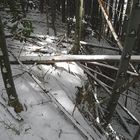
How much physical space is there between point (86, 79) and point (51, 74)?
0.58m

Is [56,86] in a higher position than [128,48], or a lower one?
lower

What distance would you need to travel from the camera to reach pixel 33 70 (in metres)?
3.22

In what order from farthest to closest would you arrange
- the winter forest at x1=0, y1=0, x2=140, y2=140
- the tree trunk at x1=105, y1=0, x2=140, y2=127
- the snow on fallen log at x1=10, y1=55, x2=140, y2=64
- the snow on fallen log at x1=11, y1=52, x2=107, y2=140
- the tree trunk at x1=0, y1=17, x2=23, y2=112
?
the snow on fallen log at x1=10, y1=55, x2=140, y2=64 < the snow on fallen log at x1=11, y1=52, x2=107, y2=140 < the winter forest at x1=0, y1=0, x2=140, y2=140 < the tree trunk at x1=105, y1=0, x2=140, y2=127 < the tree trunk at x1=0, y1=17, x2=23, y2=112

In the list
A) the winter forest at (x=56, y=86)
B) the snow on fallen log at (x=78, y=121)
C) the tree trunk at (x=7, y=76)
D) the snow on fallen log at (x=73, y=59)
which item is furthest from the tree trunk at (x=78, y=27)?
the tree trunk at (x=7, y=76)

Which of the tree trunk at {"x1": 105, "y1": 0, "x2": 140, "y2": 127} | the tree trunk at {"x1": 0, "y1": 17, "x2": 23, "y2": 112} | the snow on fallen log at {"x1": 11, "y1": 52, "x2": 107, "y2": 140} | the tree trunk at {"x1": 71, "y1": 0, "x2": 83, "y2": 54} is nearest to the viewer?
the tree trunk at {"x1": 0, "y1": 17, "x2": 23, "y2": 112}

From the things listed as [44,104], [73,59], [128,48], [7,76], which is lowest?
[44,104]

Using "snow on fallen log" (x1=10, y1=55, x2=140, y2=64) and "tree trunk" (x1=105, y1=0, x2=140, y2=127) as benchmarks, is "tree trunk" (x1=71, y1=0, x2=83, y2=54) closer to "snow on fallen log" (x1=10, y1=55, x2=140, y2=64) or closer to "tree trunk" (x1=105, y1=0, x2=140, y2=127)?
"snow on fallen log" (x1=10, y1=55, x2=140, y2=64)

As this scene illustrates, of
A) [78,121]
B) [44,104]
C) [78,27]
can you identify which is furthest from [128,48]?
[78,27]

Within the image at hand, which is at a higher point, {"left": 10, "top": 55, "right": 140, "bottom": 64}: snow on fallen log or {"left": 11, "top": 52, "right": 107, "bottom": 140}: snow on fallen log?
{"left": 10, "top": 55, "right": 140, "bottom": 64}: snow on fallen log

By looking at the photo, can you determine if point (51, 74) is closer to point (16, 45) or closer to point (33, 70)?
point (33, 70)

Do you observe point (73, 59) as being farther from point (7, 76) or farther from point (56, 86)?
point (7, 76)

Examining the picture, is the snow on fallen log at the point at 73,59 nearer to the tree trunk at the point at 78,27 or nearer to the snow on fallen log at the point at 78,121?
the snow on fallen log at the point at 78,121

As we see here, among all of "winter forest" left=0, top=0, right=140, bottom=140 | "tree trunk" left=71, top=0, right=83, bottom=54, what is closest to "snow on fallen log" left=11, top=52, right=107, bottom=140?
"winter forest" left=0, top=0, right=140, bottom=140

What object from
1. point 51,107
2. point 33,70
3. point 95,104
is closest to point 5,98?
point 51,107
